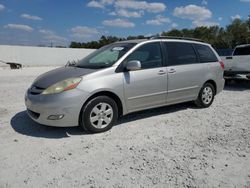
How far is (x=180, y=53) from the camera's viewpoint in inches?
225

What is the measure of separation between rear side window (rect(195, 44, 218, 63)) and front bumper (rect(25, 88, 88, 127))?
3384 millimetres

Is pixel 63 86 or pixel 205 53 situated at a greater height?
pixel 205 53

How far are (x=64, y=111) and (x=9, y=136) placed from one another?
3.64 feet

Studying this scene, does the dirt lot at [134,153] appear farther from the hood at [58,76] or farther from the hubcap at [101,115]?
the hood at [58,76]

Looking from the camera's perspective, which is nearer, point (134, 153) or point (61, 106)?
point (134, 153)

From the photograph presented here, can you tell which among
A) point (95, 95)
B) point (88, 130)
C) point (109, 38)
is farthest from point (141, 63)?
point (109, 38)

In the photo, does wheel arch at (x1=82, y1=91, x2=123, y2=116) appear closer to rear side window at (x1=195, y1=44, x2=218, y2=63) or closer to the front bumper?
the front bumper

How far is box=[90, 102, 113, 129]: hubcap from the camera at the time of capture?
441 centimetres

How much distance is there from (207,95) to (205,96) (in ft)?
0.27

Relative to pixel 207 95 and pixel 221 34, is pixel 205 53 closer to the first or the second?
pixel 207 95

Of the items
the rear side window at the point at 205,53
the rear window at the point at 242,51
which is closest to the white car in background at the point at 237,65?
the rear window at the point at 242,51

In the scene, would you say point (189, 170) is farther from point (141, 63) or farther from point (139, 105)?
point (141, 63)

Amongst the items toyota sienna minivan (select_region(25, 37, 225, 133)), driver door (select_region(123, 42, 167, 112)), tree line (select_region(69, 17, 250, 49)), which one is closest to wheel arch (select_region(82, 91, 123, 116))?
toyota sienna minivan (select_region(25, 37, 225, 133))

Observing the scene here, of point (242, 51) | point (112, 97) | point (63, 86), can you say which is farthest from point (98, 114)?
point (242, 51)
